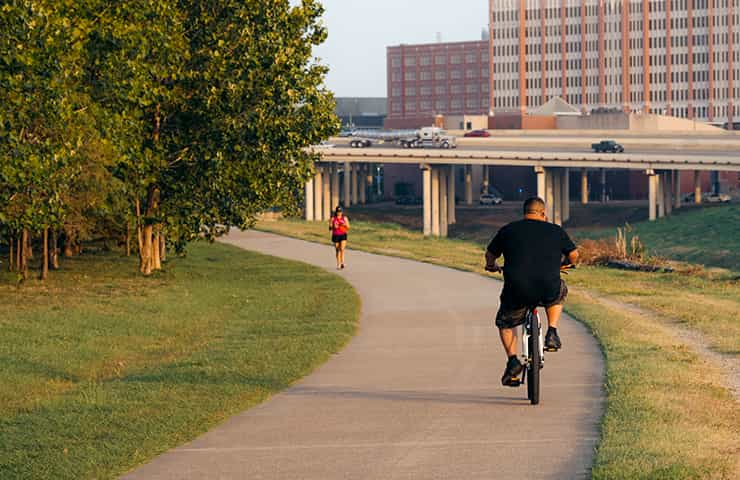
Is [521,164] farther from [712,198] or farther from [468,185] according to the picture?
[468,185]

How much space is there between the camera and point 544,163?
87500mm

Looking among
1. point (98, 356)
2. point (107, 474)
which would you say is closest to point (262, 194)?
point (98, 356)

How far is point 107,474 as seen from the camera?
10180 mm

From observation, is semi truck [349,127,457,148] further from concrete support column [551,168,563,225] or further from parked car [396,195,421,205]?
concrete support column [551,168,563,225]

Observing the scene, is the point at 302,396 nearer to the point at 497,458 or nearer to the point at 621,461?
the point at 497,458

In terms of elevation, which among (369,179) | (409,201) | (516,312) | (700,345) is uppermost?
(369,179)

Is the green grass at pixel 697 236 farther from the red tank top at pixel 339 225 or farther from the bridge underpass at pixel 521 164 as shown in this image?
the red tank top at pixel 339 225

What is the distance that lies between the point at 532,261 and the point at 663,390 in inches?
81.2

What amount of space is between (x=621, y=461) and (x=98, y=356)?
1237cm

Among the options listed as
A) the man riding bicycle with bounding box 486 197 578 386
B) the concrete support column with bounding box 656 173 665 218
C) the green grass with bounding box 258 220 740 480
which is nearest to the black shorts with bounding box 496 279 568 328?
the man riding bicycle with bounding box 486 197 578 386

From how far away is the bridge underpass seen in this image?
83.1 meters

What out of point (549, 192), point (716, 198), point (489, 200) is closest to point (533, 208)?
point (549, 192)

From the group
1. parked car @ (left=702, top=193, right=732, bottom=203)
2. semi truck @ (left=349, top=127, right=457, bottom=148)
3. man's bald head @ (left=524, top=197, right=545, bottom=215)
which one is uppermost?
semi truck @ (left=349, top=127, right=457, bottom=148)

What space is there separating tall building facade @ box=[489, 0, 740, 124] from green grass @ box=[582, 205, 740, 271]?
340 ft
